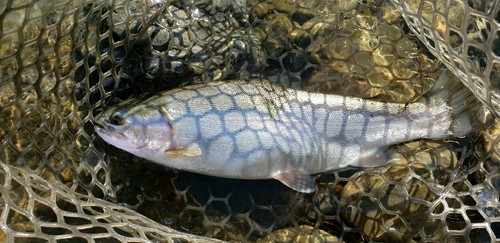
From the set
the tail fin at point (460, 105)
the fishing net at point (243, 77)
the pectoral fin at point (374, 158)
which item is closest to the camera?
the fishing net at point (243, 77)

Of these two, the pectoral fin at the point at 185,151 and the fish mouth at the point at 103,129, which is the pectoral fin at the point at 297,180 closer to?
the pectoral fin at the point at 185,151

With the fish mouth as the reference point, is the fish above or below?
below

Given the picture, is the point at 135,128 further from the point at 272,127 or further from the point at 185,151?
the point at 272,127

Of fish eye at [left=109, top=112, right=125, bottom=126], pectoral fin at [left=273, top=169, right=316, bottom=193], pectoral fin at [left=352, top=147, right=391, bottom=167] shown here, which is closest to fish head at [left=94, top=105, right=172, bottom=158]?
fish eye at [left=109, top=112, right=125, bottom=126]

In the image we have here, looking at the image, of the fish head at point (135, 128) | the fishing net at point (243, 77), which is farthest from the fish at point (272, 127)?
the fishing net at point (243, 77)

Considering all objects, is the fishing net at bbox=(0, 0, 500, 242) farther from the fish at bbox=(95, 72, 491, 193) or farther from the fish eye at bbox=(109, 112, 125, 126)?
the fish eye at bbox=(109, 112, 125, 126)

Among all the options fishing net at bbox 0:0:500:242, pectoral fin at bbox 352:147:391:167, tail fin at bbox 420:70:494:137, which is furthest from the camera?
pectoral fin at bbox 352:147:391:167

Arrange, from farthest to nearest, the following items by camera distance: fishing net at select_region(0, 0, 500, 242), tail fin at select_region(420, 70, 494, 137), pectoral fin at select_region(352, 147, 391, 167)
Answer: pectoral fin at select_region(352, 147, 391, 167) < tail fin at select_region(420, 70, 494, 137) < fishing net at select_region(0, 0, 500, 242)

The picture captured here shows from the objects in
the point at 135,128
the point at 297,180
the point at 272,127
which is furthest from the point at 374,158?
the point at 135,128
